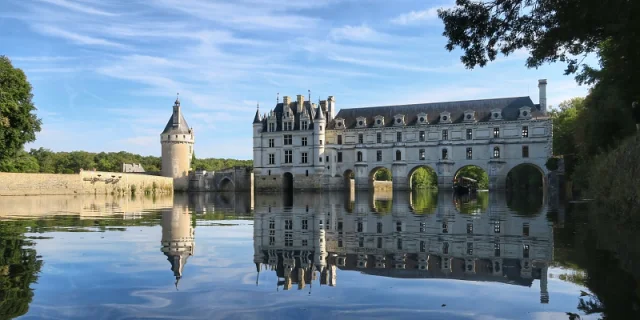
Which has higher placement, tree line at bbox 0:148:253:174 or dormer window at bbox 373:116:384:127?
dormer window at bbox 373:116:384:127

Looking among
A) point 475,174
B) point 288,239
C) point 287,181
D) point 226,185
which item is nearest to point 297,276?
point 288,239

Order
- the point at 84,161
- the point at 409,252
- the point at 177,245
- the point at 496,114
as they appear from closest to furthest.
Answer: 1. the point at 409,252
2. the point at 177,245
3. the point at 496,114
4. the point at 84,161

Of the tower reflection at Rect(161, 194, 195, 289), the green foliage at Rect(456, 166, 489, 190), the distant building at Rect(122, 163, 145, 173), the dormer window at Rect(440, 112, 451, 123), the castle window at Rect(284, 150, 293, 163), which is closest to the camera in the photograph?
the tower reflection at Rect(161, 194, 195, 289)

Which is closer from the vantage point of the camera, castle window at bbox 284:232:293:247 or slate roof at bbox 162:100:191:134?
castle window at bbox 284:232:293:247

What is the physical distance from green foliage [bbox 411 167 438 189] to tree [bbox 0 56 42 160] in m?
57.0

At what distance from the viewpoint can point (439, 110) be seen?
55625mm

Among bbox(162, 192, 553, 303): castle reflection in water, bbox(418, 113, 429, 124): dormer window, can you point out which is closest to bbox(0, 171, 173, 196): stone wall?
bbox(418, 113, 429, 124): dormer window

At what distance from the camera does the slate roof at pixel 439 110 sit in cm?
5216

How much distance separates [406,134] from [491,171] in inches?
369

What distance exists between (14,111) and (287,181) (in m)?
29.2

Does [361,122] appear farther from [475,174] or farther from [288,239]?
[288,239]

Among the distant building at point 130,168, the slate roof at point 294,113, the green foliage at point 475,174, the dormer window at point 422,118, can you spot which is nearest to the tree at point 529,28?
the dormer window at point 422,118

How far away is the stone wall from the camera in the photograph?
4166 cm

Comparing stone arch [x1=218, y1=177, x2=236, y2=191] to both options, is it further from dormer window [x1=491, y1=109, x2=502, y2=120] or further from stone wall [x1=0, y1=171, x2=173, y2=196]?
dormer window [x1=491, y1=109, x2=502, y2=120]
